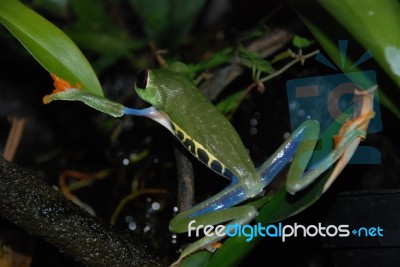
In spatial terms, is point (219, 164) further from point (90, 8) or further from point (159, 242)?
point (90, 8)

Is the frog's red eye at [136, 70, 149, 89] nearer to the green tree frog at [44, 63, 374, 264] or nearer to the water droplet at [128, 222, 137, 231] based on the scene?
the green tree frog at [44, 63, 374, 264]


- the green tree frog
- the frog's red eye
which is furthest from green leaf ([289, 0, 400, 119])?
the frog's red eye

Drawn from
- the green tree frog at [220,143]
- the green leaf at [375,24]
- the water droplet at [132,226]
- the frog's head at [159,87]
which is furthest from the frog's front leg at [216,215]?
the water droplet at [132,226]

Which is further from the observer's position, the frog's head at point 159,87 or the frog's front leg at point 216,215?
the frog's head at point 159,87

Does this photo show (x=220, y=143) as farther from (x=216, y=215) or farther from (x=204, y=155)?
(x=216, y=215)

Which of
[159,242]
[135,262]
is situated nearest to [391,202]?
[135,262]

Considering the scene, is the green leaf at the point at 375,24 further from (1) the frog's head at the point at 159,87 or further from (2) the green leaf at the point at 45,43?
(2) the green leaf at the point at 45,43

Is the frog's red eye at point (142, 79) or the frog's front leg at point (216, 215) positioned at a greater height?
the frog's red eye at point (142, 79)
